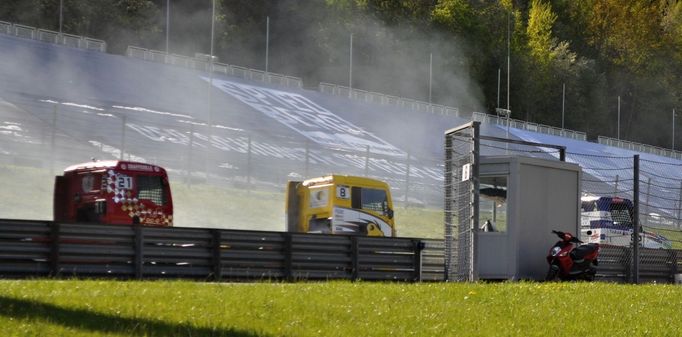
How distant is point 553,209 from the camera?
24156mm

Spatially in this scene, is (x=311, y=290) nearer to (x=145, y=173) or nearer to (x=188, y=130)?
(x=145, y=173)

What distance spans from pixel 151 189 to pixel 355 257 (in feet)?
23.1

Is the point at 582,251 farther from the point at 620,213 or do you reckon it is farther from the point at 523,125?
the point at 523,125

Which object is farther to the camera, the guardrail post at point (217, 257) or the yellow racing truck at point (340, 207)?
the yellow racing truck at point (340, 207)

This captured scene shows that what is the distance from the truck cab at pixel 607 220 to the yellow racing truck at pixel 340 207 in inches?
259

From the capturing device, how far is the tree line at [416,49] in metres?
81.4

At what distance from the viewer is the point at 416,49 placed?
306 ft

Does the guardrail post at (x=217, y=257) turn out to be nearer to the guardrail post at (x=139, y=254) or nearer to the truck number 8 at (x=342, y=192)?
the guardrail post at (x=139, y=254)

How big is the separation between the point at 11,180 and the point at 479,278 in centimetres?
1896

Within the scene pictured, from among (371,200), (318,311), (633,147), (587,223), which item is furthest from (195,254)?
(633,147)

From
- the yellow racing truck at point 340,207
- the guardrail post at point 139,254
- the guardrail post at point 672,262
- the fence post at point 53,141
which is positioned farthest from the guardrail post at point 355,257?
the fence post at point 53,141

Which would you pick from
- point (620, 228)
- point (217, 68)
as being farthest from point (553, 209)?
point (217, 68)

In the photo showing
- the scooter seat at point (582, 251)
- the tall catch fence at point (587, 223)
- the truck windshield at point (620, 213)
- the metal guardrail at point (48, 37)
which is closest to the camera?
the tall catch fence at point (587, 223)

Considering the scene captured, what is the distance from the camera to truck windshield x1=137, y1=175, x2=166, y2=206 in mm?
27516
